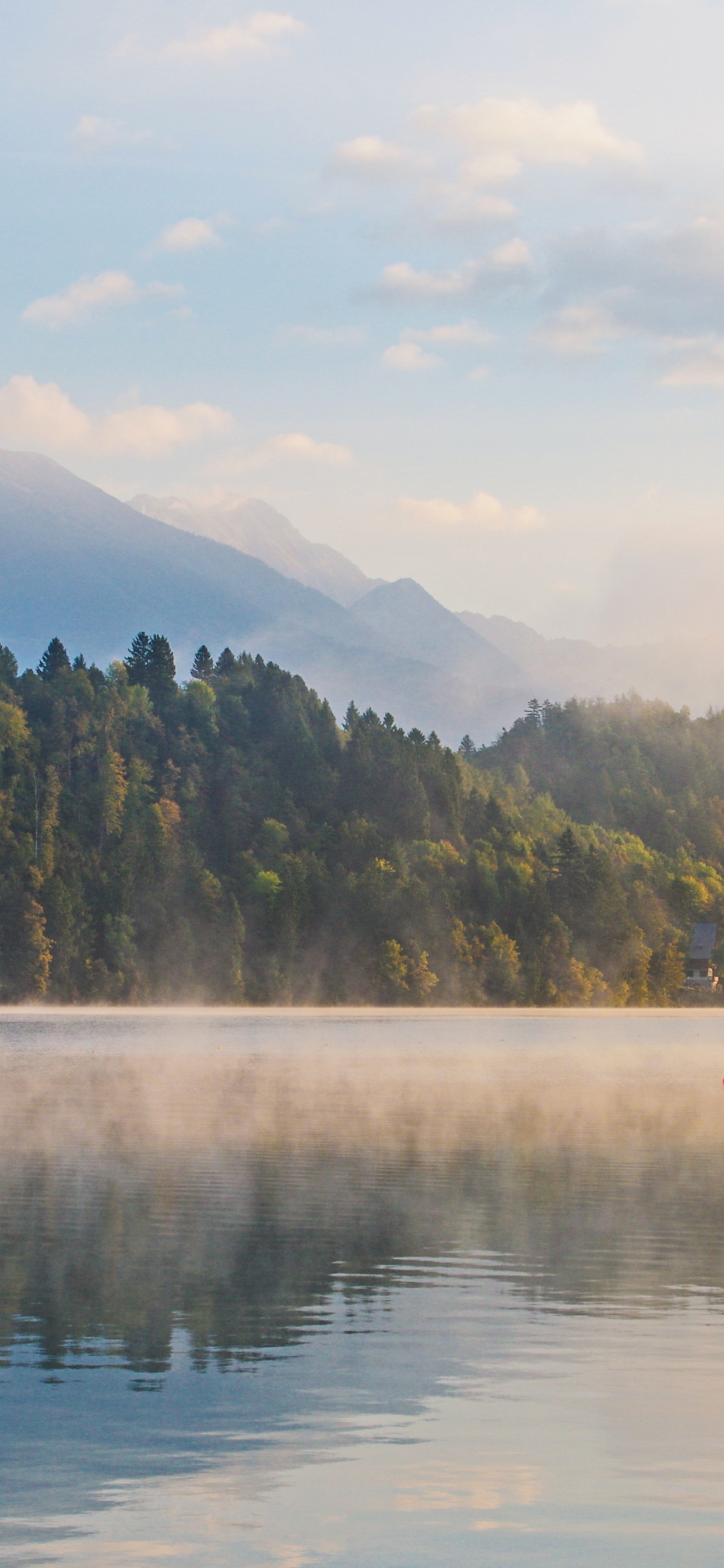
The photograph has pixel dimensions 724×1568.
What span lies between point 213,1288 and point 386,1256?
3433mm

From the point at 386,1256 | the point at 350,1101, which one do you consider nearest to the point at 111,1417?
the point at 386,1256

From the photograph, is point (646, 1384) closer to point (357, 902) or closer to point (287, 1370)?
point (287, 1370)

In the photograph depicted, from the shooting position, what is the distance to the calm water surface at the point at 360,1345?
12.1m

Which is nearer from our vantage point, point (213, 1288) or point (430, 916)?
point (213, 1288)

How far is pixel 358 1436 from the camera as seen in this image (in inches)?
Answer: 559

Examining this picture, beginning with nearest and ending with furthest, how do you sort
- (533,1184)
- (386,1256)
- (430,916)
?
(386,1256)
(533,1184)
(430,916)

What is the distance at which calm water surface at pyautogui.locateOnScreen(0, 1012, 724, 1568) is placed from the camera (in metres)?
12.1

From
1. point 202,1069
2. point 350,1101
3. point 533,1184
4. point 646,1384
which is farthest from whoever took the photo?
point 202,1069

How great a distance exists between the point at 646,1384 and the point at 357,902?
603 ft

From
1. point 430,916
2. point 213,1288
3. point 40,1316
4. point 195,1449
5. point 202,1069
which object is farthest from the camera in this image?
point 430,916

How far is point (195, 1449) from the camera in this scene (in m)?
13.8

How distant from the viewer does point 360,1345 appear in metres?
17.6

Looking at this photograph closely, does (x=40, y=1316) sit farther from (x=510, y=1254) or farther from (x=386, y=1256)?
(x=510, y=1254)

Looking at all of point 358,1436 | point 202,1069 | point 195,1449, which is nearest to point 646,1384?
point 358,1436
